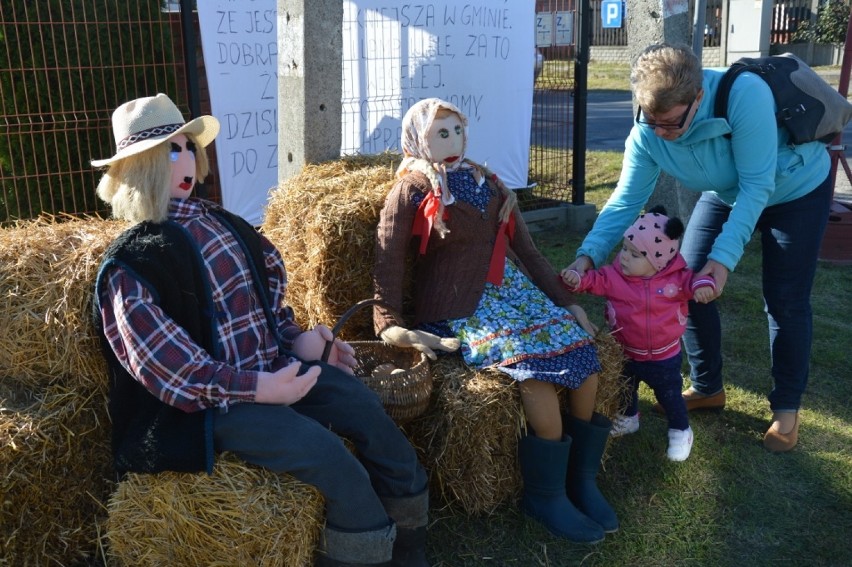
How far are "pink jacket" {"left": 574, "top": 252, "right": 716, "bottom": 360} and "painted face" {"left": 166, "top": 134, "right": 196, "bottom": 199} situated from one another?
5.56 feet

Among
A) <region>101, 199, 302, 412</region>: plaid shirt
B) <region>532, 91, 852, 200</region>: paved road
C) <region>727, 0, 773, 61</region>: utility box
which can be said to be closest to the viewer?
<region>101, 199, 302, 412</region>: plaid shirt

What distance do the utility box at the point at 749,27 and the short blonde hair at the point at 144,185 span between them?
2138 centimetres

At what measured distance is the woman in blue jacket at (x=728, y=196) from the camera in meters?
3.46

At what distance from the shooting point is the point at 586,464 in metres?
3.44

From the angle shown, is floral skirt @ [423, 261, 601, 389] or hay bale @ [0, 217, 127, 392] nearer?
hay bale @ [0, 217, 127, 392]

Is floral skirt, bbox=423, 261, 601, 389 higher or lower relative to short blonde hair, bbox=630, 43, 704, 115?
lower

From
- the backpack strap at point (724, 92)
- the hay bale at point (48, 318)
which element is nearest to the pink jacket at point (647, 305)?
the backpack strap at point (724, 92)

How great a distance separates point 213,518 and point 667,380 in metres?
2.03

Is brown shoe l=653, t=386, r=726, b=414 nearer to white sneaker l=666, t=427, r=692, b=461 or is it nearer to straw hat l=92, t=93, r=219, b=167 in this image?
white sneaker l=666, t=427, r=692, b=461

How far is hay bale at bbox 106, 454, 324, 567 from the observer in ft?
8.46

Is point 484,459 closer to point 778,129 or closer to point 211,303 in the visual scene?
point 211,303

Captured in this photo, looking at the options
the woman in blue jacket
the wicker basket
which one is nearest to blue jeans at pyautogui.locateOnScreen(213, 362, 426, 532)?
the wicker basket

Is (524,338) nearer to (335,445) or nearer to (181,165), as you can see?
(335,445)

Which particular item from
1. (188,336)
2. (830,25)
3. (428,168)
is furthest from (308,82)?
(830,25)
